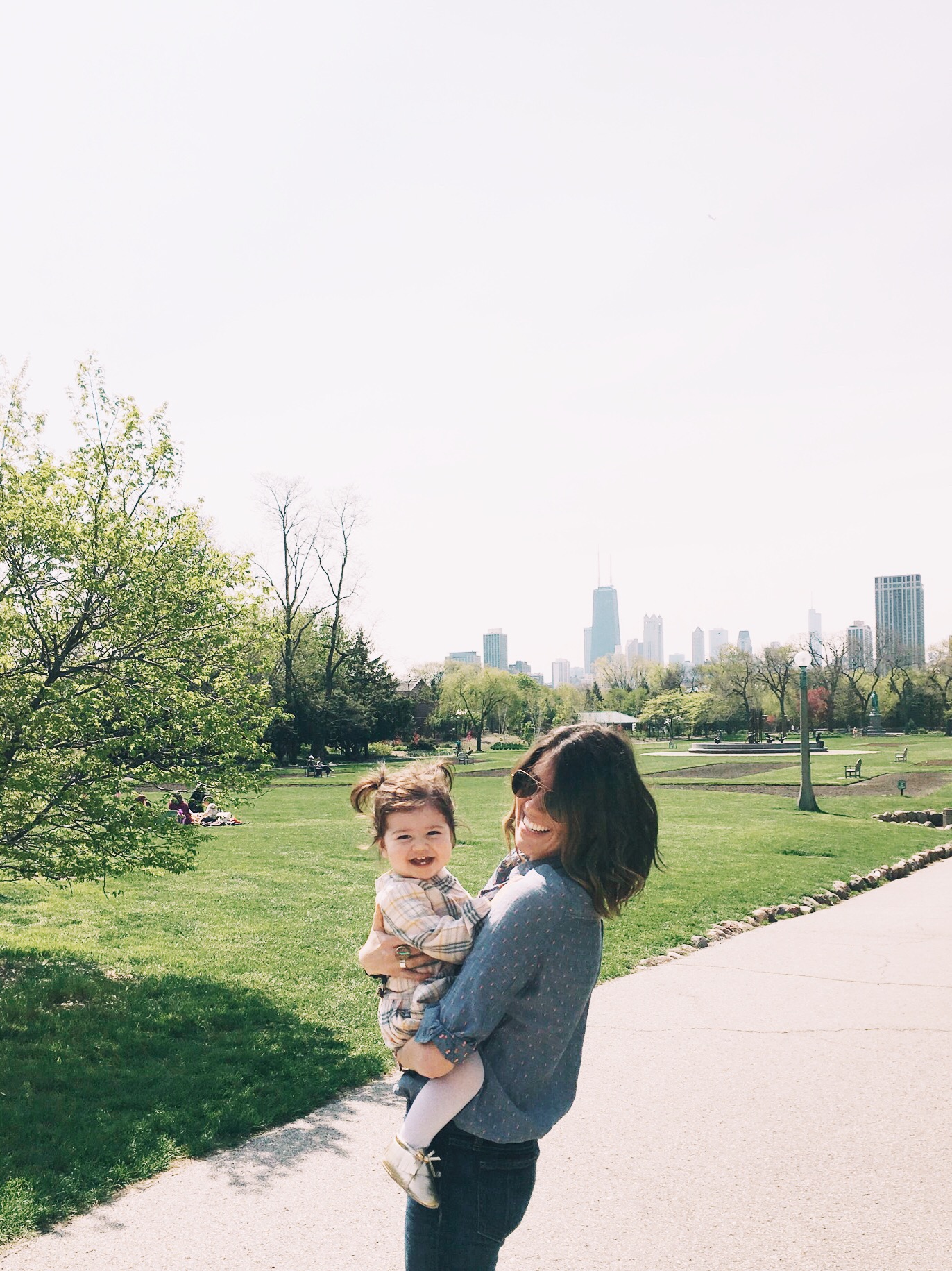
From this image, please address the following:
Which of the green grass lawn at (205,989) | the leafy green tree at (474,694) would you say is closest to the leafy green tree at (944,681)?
the leafy green tree at (474,694)

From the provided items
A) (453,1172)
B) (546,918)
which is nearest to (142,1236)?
(453,1172)

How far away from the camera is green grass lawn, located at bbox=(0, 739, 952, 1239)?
4.68 meters

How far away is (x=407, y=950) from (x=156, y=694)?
5246 millimetres

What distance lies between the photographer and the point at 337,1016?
6781 millimetres

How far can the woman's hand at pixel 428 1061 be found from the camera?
2078 millimetres

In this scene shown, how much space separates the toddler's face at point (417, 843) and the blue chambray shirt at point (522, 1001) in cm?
31

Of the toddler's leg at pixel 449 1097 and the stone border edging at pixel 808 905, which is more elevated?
the toddler's leg at pixel 449 1097

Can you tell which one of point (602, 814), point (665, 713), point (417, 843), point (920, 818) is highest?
point (602, 814)

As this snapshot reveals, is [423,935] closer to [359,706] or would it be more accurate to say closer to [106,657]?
[106,657]

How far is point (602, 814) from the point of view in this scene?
2.18 meters

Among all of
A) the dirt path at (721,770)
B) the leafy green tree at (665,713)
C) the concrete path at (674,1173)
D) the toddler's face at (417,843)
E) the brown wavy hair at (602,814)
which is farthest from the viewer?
the leafy green tree at (665,713)

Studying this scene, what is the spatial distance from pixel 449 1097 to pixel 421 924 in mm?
382

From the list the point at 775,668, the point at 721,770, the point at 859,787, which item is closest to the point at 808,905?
the point at 859,787

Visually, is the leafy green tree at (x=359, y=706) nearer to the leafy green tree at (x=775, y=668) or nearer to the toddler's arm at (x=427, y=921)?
the leafy green tree at (x=775, y=668)
